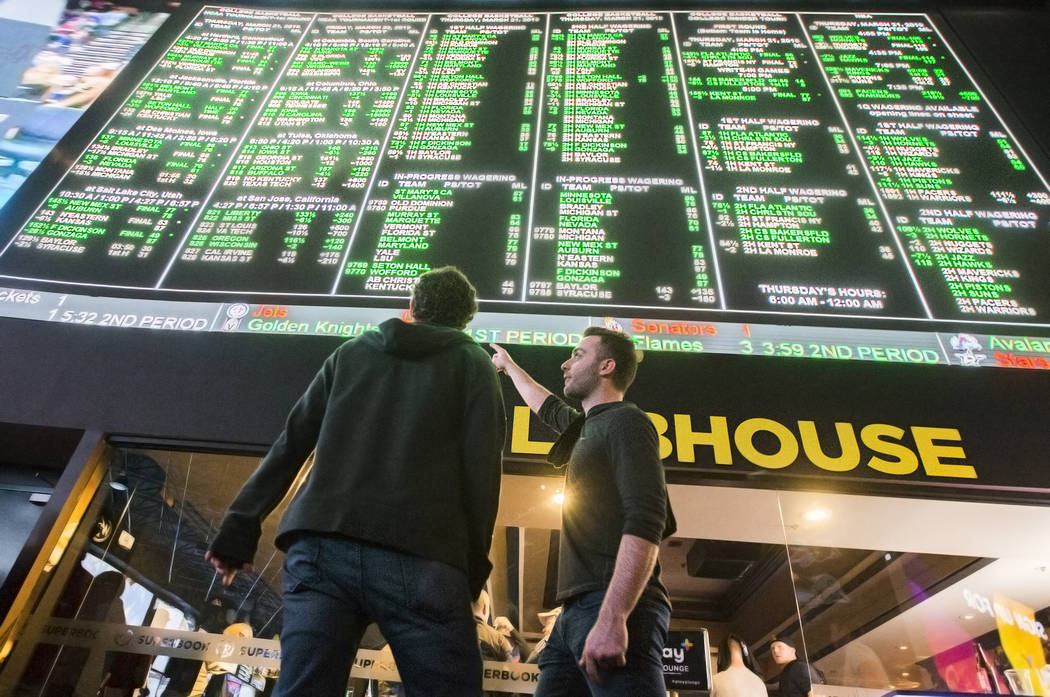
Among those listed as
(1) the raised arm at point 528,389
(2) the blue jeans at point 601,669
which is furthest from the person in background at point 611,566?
(1) the raised arm at point 528,389

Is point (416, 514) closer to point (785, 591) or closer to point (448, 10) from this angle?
point (785, 591)

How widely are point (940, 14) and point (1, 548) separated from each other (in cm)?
836

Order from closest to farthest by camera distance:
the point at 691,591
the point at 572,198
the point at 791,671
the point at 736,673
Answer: the point at 791,671 < the point at 736,673 < the point at 691,591 < the point at 572,198

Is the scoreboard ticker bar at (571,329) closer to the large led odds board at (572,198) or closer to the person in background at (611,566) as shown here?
the large led odds board at (572,198)

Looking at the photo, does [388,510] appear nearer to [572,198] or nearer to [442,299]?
[442,299]

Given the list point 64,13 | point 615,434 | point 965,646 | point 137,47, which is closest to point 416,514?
point 615,434

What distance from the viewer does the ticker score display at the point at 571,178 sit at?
12.8ft

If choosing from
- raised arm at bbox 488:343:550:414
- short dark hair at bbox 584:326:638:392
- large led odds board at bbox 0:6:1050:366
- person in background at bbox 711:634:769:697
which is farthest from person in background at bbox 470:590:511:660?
large led odds board at bbox 0:6:1050:366

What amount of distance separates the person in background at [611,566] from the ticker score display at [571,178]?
77.9 inches

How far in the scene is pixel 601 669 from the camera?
149cm

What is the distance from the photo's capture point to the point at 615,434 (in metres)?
1.80

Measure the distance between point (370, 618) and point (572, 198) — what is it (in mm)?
3434

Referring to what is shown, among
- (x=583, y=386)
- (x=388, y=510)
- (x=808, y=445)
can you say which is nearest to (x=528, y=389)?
(x=583, y=386)

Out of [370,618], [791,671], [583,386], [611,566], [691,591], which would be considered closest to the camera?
[370,618]
